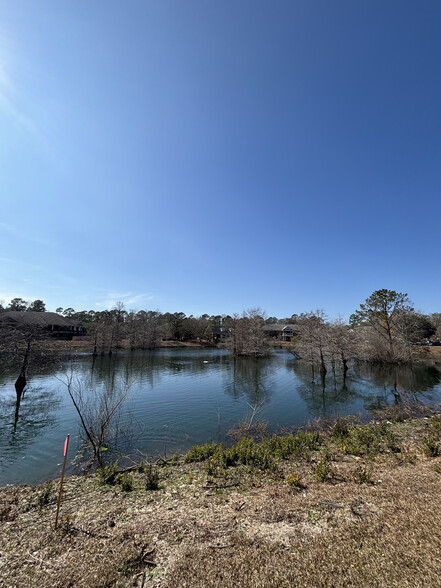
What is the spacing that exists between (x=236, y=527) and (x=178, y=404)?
13512 mm

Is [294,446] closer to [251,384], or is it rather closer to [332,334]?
[251,384]

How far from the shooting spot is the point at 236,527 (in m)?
4.57

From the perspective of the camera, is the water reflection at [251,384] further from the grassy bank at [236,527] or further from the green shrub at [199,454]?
the grassy bank at [236,527]

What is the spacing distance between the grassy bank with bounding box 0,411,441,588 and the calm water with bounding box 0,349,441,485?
3.70 m

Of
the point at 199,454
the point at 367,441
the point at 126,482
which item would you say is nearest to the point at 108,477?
the point at 126,482

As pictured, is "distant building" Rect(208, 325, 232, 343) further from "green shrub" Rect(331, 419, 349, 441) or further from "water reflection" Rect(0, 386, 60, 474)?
"green shrub" Rect(331, 419, 349, 441)

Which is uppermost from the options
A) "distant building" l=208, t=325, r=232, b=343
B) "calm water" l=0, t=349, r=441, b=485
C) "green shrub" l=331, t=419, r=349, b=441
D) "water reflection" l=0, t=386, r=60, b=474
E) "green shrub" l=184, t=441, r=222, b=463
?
"distant building" l=208, t=325, r=232, b=343

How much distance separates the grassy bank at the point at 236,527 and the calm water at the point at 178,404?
12.1 ft

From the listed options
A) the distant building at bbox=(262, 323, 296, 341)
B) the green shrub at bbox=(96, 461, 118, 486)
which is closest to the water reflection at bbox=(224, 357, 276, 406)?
the green shrub at bbox=(96, 461, 118, 486)

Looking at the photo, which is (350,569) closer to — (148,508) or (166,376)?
(148,508)

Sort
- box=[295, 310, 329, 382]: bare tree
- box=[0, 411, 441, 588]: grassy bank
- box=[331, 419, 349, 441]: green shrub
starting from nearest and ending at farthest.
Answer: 1. box=[0, 411, 441, 588]: grassy bank
2. box=[331, 419, 349, 441]: green shrub
3. box=[295, 310, 329, 382]: bare tree

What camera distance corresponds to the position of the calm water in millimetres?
11023

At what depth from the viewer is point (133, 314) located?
68.6 metres

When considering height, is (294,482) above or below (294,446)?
above
